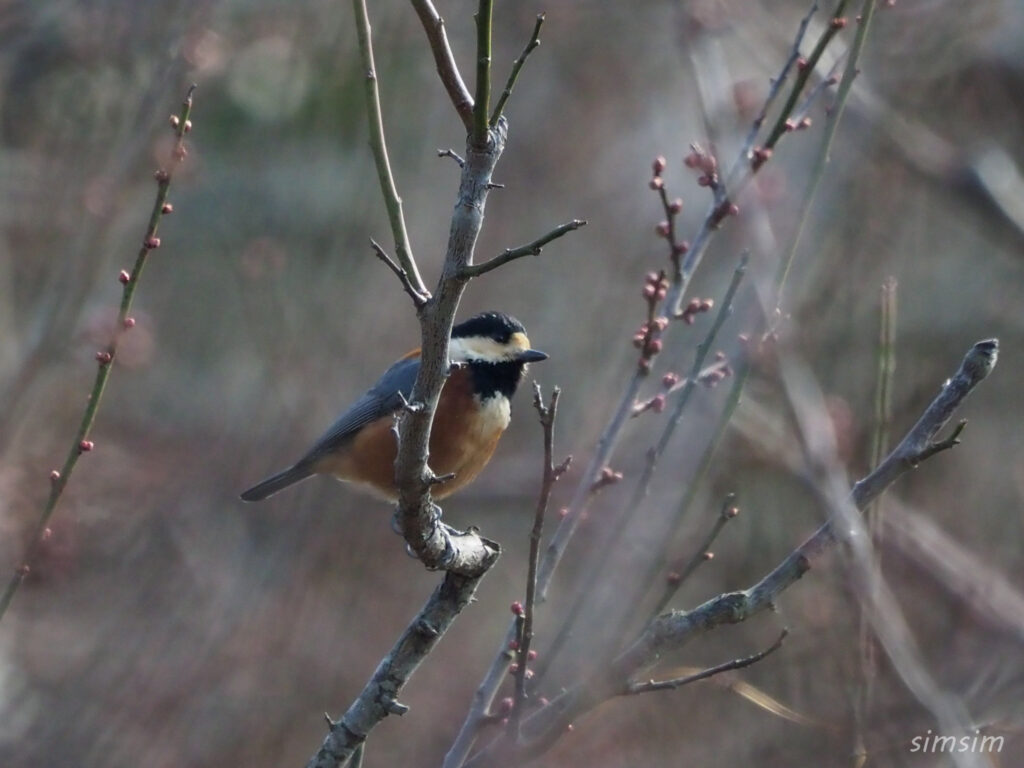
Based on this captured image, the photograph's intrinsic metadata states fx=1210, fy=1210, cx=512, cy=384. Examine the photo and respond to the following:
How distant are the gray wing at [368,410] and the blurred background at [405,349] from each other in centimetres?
42

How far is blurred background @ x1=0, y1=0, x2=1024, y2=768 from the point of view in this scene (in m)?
4.29

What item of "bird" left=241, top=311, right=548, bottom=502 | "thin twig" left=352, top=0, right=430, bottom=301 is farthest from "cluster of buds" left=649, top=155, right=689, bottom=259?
"bird" left=241, top=311, right=548, bottom=502

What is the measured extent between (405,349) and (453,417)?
2783 mm

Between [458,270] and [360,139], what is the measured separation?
6301 mm

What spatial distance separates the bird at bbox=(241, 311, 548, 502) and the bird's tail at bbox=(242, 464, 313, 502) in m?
0.01

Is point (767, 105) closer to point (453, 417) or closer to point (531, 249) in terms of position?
point (531, 249)

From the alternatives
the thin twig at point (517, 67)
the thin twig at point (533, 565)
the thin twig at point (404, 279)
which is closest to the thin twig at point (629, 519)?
the thin twig at point (533, 565)

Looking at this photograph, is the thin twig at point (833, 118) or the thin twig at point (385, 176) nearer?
the thin twig at point (385, 176)

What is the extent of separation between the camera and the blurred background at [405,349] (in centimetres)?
429

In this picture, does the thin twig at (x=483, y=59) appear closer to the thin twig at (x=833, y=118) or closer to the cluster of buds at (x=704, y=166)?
the thin twig at (x=833, y=118)

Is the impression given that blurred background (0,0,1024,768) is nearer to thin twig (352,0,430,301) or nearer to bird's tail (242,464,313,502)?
bird's tail (242,464,313,502)

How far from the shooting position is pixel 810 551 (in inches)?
96.0

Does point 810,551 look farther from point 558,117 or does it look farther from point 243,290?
point 558,117

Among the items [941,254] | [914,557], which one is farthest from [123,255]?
[914,557]
